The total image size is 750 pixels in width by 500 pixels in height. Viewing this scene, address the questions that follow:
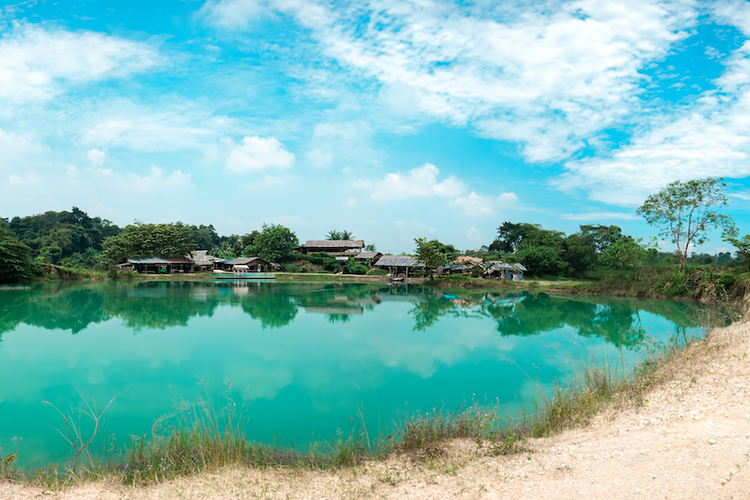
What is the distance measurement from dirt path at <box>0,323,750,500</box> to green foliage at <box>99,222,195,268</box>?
46502 mm

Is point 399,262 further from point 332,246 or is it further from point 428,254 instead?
point 332,246

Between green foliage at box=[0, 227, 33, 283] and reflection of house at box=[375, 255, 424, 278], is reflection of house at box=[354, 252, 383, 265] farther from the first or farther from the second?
green foliage at box=[0, 227, 33, 283]

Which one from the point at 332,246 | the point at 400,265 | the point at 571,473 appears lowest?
the point at 571,473

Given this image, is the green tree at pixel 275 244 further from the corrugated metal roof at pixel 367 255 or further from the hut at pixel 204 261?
the corrugated metal roof at pixel 367 255

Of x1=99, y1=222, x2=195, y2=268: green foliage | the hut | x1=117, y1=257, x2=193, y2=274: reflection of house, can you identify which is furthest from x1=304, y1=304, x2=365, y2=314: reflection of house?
the hut

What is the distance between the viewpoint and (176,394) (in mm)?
7730

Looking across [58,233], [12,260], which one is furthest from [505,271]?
[58,233]

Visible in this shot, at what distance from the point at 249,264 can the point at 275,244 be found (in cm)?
472

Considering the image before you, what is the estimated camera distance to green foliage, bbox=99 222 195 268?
144 ft

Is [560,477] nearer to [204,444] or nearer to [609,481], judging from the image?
[609,481]

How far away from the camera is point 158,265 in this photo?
44.9 meters

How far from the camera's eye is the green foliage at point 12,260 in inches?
1150

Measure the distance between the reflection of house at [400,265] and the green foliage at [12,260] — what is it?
2846 centimetres

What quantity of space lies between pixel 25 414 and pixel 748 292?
23695mm
